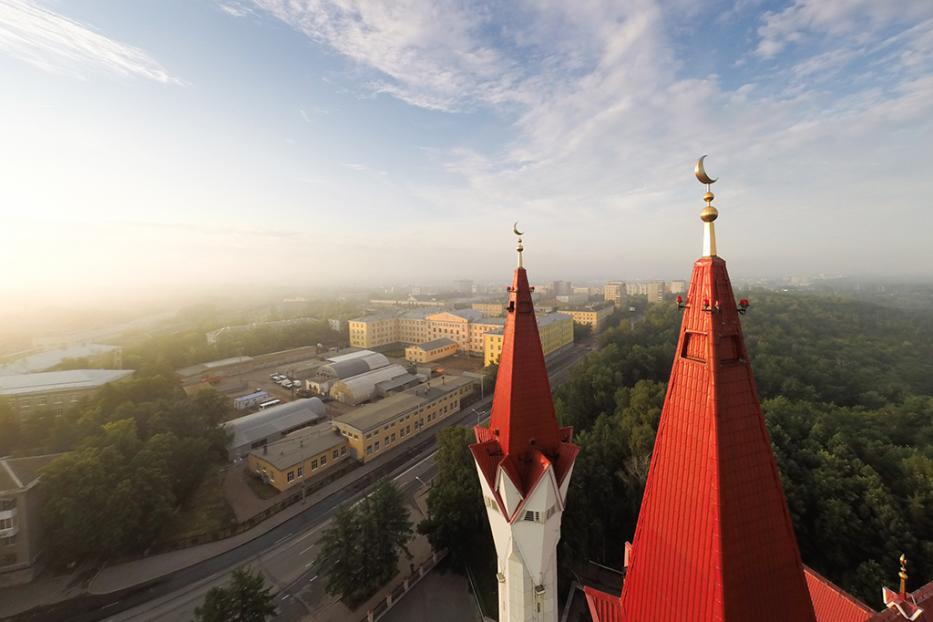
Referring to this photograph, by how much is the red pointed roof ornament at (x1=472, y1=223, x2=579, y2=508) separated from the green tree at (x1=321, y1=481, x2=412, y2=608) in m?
11.8

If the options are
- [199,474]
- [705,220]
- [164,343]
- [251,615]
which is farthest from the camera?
[164,343]

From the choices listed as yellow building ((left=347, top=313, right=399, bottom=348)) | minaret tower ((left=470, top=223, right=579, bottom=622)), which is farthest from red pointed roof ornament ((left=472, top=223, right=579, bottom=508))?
yellow building ((left=347, top=313, right=399, bottom=348))

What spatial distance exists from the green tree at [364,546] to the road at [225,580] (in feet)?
7.72

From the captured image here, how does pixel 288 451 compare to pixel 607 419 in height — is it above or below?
below

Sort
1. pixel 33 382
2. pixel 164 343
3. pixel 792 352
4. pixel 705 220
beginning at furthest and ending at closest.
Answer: pixel 164 343 → pixel 792 352 → pixel 33 382 → pixel 705 220

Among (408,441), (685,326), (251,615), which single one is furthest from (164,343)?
(685,326)

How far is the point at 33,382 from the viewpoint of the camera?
3089cm

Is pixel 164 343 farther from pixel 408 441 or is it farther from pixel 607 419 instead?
pixel 607 419

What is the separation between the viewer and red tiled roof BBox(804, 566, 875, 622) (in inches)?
312

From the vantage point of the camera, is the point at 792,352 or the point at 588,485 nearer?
the point at 588,485

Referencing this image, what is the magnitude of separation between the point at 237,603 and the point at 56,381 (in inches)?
1326

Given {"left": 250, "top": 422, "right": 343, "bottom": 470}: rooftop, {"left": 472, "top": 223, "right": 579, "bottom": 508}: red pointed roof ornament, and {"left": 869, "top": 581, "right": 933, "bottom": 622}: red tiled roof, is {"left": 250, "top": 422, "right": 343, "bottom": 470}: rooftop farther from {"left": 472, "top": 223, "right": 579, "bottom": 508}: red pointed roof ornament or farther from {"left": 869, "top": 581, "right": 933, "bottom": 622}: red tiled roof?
{"left": 869, "top": 581, "right": 933, "bottom": 622}: red tiled roof

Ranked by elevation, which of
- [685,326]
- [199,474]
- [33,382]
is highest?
[685,326]

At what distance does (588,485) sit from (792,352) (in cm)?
3860
